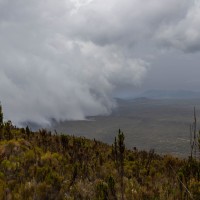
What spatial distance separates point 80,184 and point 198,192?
12.2 ft

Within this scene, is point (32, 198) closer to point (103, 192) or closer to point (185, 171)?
point (103, 192)

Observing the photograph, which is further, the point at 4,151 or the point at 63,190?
the point at 4,151

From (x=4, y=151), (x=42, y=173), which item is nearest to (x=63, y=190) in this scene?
(x=42, y=173)

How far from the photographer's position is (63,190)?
31.2 ft

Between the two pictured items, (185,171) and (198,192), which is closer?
(198,192)

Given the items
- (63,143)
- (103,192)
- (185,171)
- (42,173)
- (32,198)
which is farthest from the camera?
(63,143)

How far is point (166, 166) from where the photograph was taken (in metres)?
17.2

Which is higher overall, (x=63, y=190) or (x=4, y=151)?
(x=4, y=151)

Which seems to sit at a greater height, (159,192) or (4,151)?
(4,151)

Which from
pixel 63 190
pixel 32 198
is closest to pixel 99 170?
pixel 63 190

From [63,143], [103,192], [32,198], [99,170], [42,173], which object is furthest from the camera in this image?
[63,143]

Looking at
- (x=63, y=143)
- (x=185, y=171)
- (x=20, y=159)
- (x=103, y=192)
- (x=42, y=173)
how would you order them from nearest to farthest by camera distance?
1. (x=103, y=192)
2. (x=185, y=171)
3. (x=42, y=173)
4. (x=20, y=159)
5. (x=63, y=143)

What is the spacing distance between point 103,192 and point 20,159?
17.4 ft

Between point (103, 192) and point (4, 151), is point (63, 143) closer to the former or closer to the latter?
point (4, 151)
